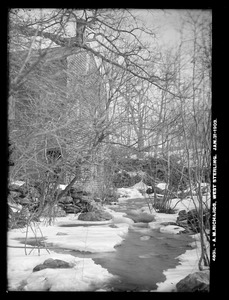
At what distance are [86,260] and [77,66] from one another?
1841 mm

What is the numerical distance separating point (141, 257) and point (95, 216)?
1.19 metres

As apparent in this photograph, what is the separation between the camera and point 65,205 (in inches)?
166

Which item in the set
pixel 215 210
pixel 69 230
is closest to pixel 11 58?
pixel 215 210

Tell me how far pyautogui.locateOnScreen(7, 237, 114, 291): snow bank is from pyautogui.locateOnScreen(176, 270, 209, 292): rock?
0.49 m

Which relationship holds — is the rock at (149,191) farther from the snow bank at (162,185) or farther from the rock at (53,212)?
the rock at (53,212)

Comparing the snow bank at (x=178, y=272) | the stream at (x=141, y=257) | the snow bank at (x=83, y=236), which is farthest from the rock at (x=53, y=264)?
the snow bank at (x=178, y=272)

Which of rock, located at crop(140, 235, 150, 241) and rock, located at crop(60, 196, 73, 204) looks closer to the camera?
rock, located at crop(140, 235, 150, 241)

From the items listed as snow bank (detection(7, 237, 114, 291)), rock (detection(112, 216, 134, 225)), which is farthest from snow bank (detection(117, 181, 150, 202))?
snow bank (detection(7, 237, 114, 291))

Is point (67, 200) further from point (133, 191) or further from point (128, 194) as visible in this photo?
point (133, 191)

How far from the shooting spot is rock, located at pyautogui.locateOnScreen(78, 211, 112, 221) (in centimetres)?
376

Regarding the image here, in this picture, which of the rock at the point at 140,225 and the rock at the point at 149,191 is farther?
the rock at the point at 149,191

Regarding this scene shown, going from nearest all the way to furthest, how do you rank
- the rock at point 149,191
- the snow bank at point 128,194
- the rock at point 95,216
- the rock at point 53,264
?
the rock at point 53,264, the rock at point 95,216, the snow bank at point 128,194, the rock at point 149,191

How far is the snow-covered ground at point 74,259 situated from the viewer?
1.79 m

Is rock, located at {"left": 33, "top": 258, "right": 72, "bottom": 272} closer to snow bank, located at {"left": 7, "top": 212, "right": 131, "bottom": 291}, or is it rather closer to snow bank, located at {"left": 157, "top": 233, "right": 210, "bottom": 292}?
snow bank, located at {"left": 7, "top": 212, "right": 131, "bottom": 291}
